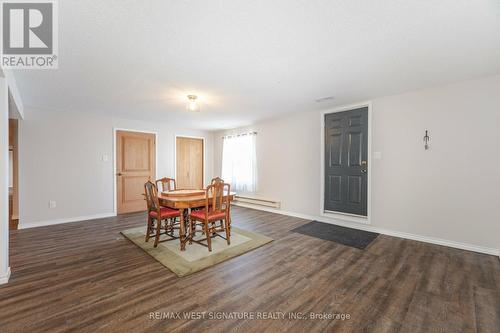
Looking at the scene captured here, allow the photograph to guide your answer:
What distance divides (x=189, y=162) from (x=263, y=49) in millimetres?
4831

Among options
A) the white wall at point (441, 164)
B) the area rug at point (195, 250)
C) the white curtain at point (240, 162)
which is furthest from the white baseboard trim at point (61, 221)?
the white wall at point (441, 164)

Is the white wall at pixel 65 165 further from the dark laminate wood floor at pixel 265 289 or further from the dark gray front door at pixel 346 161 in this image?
the dark gray front door at pixel 346 161

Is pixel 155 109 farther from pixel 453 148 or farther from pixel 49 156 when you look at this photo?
pixel 453 148

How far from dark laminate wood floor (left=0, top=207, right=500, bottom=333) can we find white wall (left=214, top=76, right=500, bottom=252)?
39 cm

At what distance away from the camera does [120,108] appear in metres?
4.07

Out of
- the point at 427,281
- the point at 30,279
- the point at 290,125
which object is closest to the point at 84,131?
the point at 30,279

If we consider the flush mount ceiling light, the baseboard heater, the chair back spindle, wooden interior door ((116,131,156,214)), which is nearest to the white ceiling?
the flush mount ceiling light

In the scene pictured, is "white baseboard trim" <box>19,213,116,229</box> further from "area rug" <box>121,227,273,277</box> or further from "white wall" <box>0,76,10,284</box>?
"white wall" <box>0,76,10,284</box>

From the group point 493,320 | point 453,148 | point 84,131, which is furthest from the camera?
point 84,131

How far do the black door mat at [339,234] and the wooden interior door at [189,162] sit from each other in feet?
12.3

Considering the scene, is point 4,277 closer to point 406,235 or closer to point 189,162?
point 189,162

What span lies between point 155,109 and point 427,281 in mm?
4813

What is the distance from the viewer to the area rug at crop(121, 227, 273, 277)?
2.38 meters

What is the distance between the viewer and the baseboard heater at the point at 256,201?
5.09 meters
